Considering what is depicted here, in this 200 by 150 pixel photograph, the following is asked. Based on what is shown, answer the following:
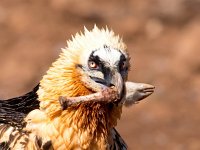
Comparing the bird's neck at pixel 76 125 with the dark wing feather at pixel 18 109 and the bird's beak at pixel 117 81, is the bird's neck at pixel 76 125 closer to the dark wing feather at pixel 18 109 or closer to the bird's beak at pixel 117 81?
the dark wing feather at pixel 18 109

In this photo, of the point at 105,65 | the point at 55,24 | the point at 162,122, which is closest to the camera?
the point at 105,65

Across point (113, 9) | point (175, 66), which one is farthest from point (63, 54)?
point (113, 9)

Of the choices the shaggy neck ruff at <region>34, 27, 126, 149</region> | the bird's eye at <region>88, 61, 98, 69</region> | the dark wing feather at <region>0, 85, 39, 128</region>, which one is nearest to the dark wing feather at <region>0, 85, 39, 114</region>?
the dark wing feather at <region>0, 85, 39, 128</region>

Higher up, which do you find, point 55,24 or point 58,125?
point 55,24

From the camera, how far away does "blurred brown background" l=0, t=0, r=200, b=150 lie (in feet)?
55.7

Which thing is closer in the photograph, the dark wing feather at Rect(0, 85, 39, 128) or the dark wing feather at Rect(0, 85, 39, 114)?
the dark wing feather at Rect(0, 85, 39, 128)

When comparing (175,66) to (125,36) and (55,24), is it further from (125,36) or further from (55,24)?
(55,24)

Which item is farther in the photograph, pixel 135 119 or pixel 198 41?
pixel 198 41

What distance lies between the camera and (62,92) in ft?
29.9

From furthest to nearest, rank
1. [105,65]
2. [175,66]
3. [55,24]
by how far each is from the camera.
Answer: [55,24] < [175,66] < [105,65]

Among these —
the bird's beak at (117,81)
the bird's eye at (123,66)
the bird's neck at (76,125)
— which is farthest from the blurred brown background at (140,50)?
the bird's beak at (117,81)

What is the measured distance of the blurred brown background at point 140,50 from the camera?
1698 centimetres

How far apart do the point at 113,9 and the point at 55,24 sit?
4.68 ft

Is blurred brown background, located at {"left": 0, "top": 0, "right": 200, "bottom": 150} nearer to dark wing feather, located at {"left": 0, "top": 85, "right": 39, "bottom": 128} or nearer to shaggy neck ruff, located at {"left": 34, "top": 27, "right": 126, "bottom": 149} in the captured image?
Result: dark wing feather, located at {"left": 0, "top": 85, "right": 39, "bottom": 128}
